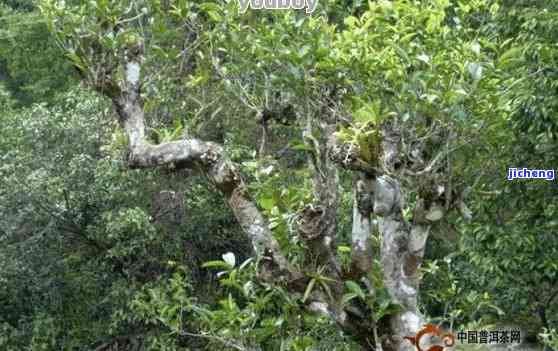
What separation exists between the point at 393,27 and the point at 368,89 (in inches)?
10.3

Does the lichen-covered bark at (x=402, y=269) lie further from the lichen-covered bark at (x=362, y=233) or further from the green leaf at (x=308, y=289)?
the green leaf at (x=308, y=289)

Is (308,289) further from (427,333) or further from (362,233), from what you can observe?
(427,333)

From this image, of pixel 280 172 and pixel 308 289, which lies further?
pixel 280 172

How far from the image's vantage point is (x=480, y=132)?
10.8 feet

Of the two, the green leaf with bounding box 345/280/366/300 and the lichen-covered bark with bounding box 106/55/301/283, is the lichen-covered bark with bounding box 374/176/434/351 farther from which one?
the lichen-covered bark with bounding box 106/55/301/283

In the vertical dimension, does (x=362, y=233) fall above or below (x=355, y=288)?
above

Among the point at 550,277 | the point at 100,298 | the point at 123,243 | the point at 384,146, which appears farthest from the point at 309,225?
the point at 100,298

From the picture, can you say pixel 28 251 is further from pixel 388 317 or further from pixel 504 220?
pixel 388 317

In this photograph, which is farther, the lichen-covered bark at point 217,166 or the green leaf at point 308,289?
the lichen-covered bark at point 217,166

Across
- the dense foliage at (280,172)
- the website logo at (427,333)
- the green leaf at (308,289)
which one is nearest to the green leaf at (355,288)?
the dense foliage at (280,172)

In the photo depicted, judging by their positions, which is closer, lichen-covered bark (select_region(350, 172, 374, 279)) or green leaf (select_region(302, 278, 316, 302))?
green leaf (select_region(302, 278, 316, 302))

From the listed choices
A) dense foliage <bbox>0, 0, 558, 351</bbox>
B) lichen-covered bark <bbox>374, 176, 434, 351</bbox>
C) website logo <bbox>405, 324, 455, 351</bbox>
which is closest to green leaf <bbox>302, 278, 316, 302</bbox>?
dense foliage <bbox>0, 0, 558, 351</bbox>

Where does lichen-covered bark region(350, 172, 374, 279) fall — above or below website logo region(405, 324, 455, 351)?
above

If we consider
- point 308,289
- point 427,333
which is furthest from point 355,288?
point 427,333
